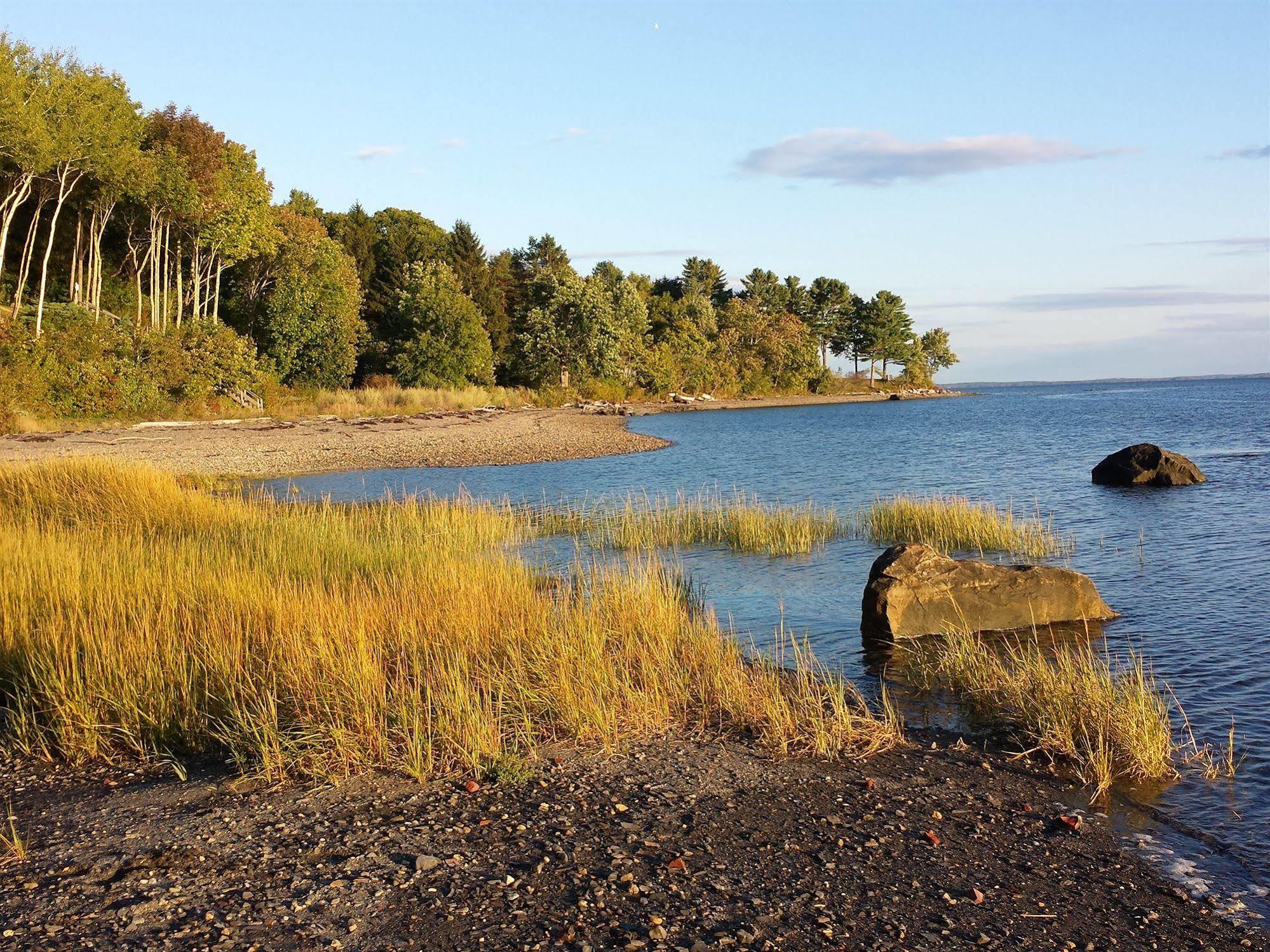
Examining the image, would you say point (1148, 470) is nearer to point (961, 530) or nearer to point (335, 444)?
point (961, 530)

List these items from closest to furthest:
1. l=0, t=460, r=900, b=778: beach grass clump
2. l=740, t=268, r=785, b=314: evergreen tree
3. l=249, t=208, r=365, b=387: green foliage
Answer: l=0, t=460, r=900, b=778: beach grass clump, l=249, t=208, r=365, b=387: green foliage, l=740, t=268, r=785, b=314: evergreen tree

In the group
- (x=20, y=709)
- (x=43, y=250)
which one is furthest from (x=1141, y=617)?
(x=43, y=250)

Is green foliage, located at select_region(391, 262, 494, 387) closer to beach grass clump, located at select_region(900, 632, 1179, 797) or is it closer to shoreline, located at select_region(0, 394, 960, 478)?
shoreline, located at select_region(0, 394, 960, 478)

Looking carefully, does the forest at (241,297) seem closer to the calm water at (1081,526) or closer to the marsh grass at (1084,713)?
the calm water at (1081,526)

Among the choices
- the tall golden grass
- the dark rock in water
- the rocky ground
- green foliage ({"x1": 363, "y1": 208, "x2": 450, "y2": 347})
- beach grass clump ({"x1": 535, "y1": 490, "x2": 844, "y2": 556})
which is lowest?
the rocky ground

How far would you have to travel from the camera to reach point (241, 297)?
201 ft

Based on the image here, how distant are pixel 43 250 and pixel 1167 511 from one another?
167 ft

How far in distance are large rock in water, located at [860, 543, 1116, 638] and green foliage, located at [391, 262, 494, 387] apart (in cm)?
5449

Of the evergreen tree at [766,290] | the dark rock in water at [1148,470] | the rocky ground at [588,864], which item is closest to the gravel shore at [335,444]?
the dark rock in water at [1148,470]

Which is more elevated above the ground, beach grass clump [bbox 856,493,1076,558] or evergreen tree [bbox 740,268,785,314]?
evergreen tree [bbox 740,268,785,314]

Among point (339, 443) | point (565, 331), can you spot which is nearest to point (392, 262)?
point (565, 331)

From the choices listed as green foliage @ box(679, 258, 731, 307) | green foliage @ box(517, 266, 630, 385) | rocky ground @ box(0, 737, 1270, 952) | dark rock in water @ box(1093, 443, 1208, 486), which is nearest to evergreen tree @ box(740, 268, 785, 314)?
green foliage @ box(679, 258, 731, 307)

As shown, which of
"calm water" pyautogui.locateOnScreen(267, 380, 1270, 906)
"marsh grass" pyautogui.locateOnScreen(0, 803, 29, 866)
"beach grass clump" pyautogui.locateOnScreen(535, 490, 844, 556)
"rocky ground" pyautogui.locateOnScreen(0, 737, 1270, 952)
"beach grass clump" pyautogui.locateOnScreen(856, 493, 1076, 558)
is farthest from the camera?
"beach grass clump" pyautogui.locateOnScreen(535, 490, 844, 556)

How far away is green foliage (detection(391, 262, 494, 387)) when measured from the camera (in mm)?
63719
